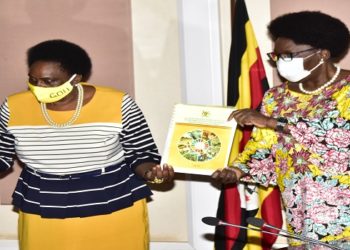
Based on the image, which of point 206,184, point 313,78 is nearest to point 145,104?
point 206,184

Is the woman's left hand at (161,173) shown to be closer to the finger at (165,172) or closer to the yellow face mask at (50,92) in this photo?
the finger at (165,172)

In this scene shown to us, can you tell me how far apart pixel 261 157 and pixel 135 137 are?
539mm

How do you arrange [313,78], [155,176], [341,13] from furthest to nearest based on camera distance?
[341,13] → [155,176] → [313,78]

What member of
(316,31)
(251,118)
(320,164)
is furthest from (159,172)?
(316,31)

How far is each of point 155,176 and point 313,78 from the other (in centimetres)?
74

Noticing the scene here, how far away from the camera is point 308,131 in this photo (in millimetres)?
2318

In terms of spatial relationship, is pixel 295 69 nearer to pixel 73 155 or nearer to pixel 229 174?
pixel 229 174

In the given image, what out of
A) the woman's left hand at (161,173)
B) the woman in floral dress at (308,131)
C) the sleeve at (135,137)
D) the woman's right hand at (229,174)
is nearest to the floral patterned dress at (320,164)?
the woman in floral dress at (308,131)

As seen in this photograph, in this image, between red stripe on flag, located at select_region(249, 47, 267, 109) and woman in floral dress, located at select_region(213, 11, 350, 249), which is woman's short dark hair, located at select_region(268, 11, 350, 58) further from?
red stripe on flag, located at select_region(249, 47, 267, 109)

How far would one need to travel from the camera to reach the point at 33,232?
278 cm

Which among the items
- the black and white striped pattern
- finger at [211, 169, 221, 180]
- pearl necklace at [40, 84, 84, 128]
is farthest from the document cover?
pearl necklace at [40, 84, 84, 128]

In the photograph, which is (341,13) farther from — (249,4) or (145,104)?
(145,104)

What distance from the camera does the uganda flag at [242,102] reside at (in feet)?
10.1

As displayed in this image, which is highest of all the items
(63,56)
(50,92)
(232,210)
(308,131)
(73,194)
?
(63,56)
